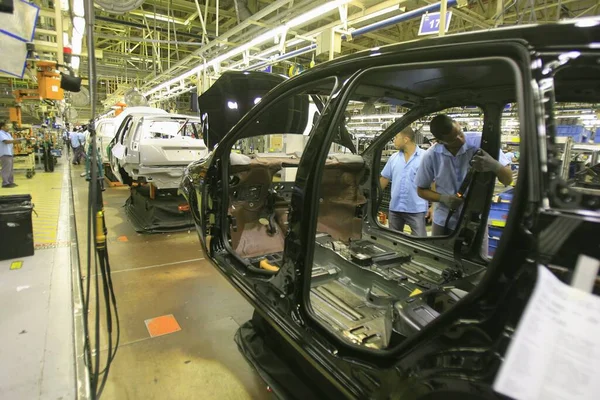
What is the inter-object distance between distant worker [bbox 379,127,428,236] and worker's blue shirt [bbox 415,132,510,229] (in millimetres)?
470

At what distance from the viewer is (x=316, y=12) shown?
12.0 feet

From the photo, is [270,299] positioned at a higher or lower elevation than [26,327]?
higher

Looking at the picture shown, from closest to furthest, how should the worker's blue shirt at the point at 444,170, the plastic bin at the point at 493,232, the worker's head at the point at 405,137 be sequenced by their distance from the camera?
1. the worker's blue shirt at the point at 444,170
2. the worker's head at the point at 405,137
3. the plastic bin at the point at 493,232

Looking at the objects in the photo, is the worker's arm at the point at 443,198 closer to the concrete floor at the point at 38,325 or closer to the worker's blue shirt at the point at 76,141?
the concrete floor at the point at 38,325

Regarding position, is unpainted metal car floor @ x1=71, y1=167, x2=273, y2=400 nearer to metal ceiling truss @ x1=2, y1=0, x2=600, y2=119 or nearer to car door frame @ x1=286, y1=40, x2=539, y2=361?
car door frame @ x1=286, y1=40, x2=539, y2=361

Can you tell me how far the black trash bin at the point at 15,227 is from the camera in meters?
3.54

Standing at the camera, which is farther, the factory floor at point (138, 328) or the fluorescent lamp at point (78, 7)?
the fluorescent lamp at point (78, 7)

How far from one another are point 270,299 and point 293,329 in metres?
0.26

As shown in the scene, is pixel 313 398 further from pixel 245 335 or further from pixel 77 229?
pixel 77 229

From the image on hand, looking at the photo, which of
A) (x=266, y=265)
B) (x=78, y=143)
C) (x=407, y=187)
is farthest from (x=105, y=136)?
(x=266, y=265)

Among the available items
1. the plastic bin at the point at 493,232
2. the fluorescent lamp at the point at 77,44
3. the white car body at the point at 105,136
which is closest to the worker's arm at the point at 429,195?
the plastic bin at the point at 493,232

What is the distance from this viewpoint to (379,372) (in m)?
1.08

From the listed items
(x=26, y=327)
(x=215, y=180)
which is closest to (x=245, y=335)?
(x=215, y=180)

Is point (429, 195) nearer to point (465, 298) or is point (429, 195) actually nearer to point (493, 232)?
point (493, 232)
